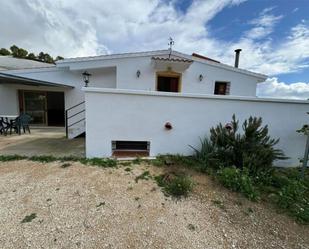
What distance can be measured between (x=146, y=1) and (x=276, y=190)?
8126 millimetres

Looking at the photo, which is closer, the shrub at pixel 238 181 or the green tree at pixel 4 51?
the shrub at pixel 238 181

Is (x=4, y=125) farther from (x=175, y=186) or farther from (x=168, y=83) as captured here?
(x=175, y=186)

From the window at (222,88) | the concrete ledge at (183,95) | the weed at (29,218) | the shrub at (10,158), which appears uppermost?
the window at (222,88)

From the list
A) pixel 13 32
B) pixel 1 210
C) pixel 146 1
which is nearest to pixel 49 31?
pixel 13 32

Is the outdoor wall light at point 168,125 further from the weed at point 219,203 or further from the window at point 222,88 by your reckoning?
the window at point 222,88

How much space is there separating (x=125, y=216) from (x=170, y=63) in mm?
6513

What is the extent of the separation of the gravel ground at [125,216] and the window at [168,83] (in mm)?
5824

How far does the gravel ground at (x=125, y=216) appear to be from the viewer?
2189 mm

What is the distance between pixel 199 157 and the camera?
4.78 meters

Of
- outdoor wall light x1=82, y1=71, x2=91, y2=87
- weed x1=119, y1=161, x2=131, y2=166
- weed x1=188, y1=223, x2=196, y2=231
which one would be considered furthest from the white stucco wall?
weed x1=188, y1=223, x2=196, y2=231

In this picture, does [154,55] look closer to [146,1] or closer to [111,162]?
[146,1]

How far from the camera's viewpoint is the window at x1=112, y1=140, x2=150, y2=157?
4.97 m

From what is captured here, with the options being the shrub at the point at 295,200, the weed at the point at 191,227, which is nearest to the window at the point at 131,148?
the weed at the point at 191,227

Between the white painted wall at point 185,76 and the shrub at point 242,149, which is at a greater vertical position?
the white painted wall at point 185,76
